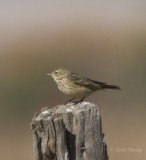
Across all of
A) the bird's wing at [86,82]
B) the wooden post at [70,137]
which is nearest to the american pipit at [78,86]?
the bird's wing at [86,82]

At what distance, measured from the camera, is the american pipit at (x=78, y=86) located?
467 inches

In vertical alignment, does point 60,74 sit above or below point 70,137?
below

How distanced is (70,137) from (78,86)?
4.67 meters

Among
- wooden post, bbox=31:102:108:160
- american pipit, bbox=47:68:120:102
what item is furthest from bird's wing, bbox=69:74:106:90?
wooden post, bbox=31:102:108:160

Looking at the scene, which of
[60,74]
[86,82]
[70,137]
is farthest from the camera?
[60,74]

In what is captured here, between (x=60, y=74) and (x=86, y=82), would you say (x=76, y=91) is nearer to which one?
(x=86, y=82)

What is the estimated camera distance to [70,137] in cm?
739

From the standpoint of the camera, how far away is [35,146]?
7441mm

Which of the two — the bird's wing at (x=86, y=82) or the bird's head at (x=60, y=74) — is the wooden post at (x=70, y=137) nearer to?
the bird's wing at (x=86, y=82)

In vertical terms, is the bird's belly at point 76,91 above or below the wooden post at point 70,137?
below

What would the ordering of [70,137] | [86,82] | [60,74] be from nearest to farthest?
[70,137]
[86,82]
[60,74]

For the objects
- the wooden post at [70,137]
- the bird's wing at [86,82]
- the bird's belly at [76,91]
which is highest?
the wooden post at [70,137]

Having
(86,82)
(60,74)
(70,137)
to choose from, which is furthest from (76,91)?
(70,137)

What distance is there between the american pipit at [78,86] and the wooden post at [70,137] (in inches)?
170
